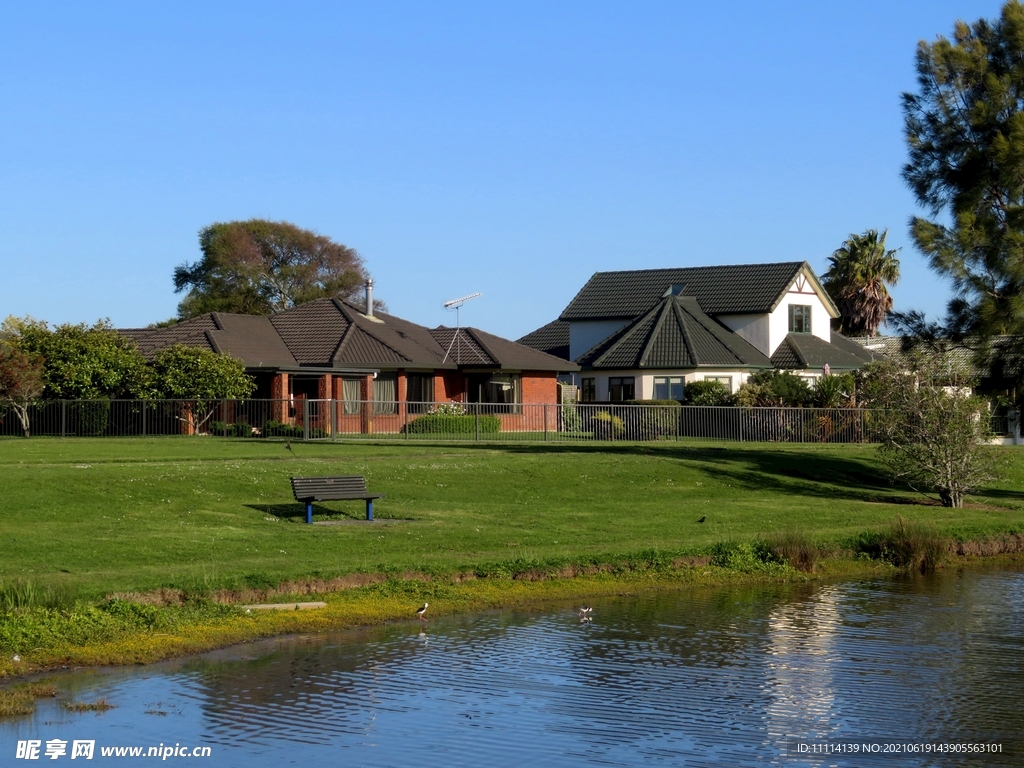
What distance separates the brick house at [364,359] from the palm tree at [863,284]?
29.3 meters

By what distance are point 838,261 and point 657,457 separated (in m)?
54.0

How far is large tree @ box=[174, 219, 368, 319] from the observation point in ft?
322

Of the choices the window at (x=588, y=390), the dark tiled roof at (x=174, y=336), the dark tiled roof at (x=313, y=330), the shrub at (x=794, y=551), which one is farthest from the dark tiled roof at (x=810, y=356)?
the shrub at (x=794, y=551)

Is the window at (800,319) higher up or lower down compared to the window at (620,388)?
higher up

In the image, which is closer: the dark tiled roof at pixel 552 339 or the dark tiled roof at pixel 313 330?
the dark tiled roof at pixel 313 330

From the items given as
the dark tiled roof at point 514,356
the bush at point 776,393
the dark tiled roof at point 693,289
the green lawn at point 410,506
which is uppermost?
the dark tiled roof at point 693,289

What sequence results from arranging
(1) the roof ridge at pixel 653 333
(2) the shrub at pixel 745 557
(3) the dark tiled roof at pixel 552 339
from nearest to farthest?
(2) the shrub at pixel 745 557 < (1) the roof ridge at pixel 653 333 < (3) the dark tiled roof at pixel 552 339

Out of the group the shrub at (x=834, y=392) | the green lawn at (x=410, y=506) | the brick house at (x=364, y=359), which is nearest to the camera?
the green lawn at (x=410, y=506)

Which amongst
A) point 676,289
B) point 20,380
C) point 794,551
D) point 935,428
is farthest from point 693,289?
point 794,551

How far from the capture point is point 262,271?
99312 mm

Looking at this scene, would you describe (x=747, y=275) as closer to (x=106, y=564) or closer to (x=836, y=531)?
(x=836, y=531)

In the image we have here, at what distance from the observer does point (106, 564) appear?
59.8 ft

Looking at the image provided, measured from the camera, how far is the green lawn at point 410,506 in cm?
1933

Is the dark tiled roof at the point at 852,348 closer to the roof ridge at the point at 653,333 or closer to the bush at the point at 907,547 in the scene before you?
the roof ridge at the point at 653,333
